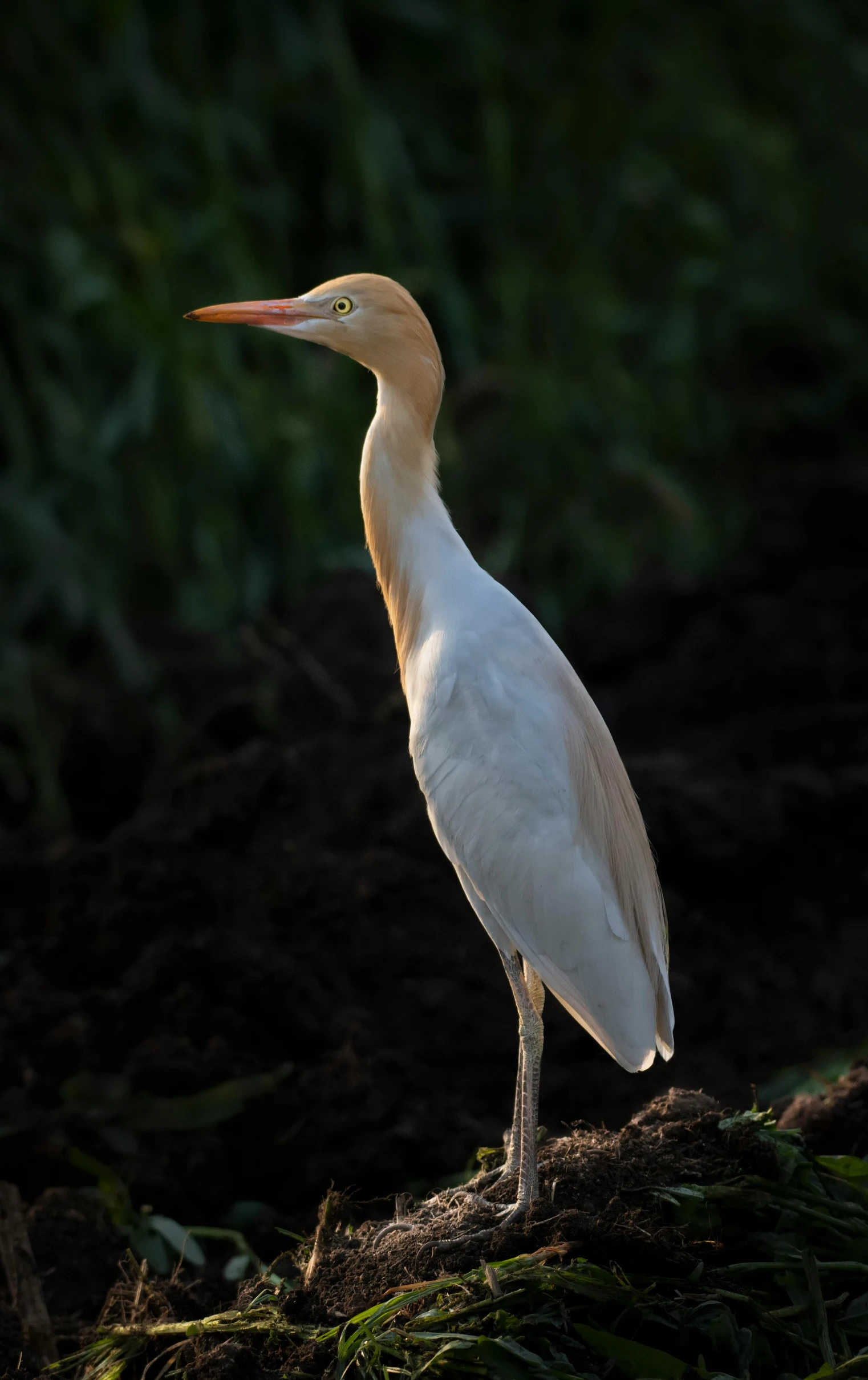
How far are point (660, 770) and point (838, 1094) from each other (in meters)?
1.27

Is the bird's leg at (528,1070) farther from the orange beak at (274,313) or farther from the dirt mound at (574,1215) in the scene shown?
the orange beak at (274,313)

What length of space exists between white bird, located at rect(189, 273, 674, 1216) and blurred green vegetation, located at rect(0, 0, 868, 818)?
91.9 inches

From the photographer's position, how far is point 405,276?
5555mm

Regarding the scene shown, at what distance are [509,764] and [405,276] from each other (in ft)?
12.4

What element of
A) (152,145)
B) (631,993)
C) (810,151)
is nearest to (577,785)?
(631,993)

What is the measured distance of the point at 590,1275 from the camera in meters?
1.93

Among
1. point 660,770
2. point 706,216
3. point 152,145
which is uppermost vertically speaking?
point 152,145

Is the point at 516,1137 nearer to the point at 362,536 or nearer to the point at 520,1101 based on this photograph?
the point at 520,1101

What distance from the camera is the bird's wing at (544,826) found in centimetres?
213

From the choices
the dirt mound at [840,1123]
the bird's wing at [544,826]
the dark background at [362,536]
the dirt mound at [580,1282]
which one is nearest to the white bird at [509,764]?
the bird's wing at [544,826]

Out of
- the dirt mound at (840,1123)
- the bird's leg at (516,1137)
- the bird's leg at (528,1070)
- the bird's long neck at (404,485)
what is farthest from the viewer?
the dirt mound at (840,1123)

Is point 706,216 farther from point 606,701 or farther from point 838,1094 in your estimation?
point 838,1094

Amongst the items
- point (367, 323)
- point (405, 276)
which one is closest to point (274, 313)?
point (367, 323)

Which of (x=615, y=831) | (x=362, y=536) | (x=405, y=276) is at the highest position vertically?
(x=405, y=276)
